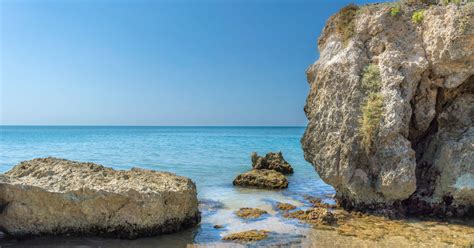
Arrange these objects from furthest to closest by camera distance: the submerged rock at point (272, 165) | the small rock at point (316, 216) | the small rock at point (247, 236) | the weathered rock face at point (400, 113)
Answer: the submerged rock at point (272, 165), the weathered rock face at point (400, 113), the small rock at point (316, 216), the small rock at point (247, 236)

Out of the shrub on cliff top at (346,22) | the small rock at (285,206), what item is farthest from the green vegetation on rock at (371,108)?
the small rock at (285,206)

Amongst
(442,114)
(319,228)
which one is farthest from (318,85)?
(319,228)

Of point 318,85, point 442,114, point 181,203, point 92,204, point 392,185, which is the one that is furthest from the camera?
point 318,85

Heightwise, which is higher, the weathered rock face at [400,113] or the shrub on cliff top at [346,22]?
the shrub on cliff top at [346,22]

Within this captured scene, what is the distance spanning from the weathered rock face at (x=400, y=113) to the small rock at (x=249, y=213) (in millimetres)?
2417

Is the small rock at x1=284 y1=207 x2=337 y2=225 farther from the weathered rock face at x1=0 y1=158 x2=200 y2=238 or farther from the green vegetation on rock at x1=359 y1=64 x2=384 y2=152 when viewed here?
the weathered rock face at x1=0 y1=158 x2=200 y2=238

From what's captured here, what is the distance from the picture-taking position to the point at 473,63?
1066cm

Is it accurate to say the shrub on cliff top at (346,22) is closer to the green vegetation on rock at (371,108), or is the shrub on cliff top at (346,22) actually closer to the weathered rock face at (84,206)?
the green vegetation on rock at (371,108)

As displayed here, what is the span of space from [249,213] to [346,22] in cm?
737

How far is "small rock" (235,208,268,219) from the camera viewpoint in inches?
453

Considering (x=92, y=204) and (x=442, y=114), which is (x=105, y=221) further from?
(x=442, y=114)

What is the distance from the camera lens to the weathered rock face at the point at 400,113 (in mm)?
10609

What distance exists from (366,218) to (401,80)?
4.30 meters

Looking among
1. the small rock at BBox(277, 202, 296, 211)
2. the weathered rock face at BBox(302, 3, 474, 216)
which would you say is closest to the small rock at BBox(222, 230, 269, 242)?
the small rock at BBox(277, 202, 296, 211)
